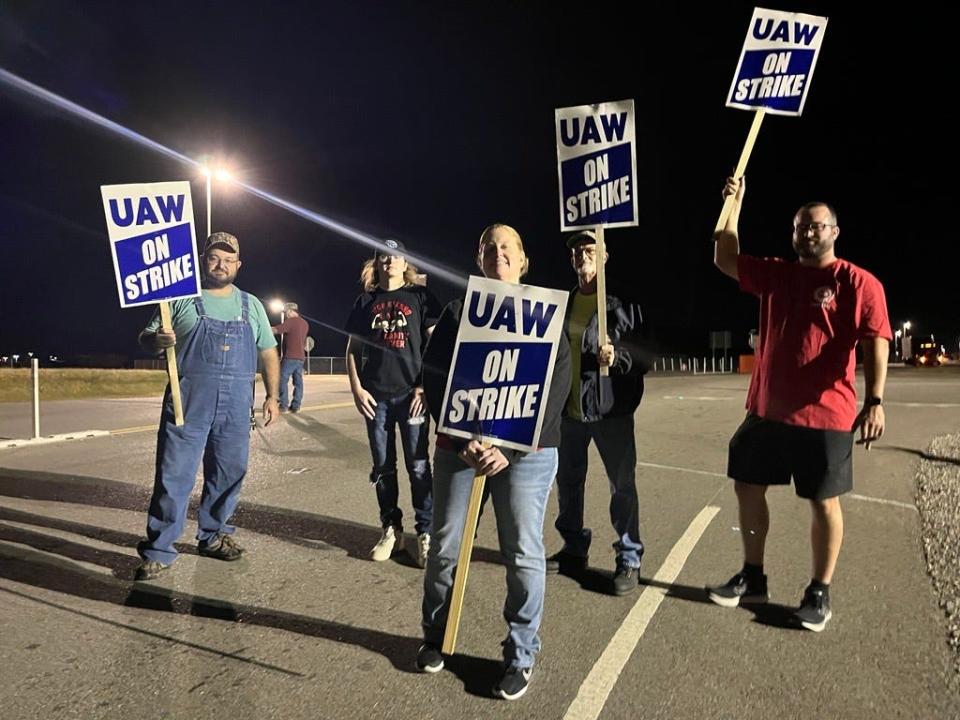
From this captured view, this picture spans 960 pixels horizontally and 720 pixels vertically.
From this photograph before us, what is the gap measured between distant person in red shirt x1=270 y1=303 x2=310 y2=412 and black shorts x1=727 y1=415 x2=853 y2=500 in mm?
10121

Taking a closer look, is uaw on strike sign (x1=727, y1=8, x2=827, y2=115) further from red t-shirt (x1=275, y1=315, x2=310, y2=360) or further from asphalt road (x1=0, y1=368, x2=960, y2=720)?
red t-shirt (x1=275, y1=315, x2=310, y2=360)

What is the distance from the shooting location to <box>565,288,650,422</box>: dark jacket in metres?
3.83

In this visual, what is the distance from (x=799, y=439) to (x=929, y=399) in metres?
15.6

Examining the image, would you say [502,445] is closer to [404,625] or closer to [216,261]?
[404,625]

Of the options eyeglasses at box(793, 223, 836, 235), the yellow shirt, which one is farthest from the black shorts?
eyeglasses at box(793, 223, 836, 235)

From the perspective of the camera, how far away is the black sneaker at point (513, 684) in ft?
8.59

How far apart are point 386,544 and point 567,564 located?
1182 mm

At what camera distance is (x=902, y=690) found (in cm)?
266

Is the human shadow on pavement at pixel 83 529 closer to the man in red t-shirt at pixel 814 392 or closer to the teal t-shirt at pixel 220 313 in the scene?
the teal t-shirt at pixel 220 313

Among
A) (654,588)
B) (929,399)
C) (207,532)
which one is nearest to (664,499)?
(654,588)

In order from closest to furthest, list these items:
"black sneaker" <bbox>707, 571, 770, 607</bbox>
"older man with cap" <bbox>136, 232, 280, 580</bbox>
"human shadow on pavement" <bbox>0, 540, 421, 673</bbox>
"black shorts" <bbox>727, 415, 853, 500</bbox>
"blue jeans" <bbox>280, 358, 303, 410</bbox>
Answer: "human shadow on pavement" <bbox>0, 540, 421, 673</bbox> → "black shorts" <bbox>727, 415, 853, 500</bbox> → "black sneaker" <bbox>707, 571, 770, 607</bbox> → "older man with cap" <bbox>136, 232, 280, 580</bbox> → "blue jeans" <bbox>280, 358, 303, 410</bbox>

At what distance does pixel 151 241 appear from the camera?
4145mm

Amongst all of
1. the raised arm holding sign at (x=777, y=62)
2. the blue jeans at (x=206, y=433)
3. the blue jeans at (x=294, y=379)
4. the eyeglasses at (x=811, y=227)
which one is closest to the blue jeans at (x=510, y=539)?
the eyeglasses at (x=811, y=227)

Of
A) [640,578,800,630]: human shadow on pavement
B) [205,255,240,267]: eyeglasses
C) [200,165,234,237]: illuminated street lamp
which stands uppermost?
[200,165,234,237]: illuminated street lamp
